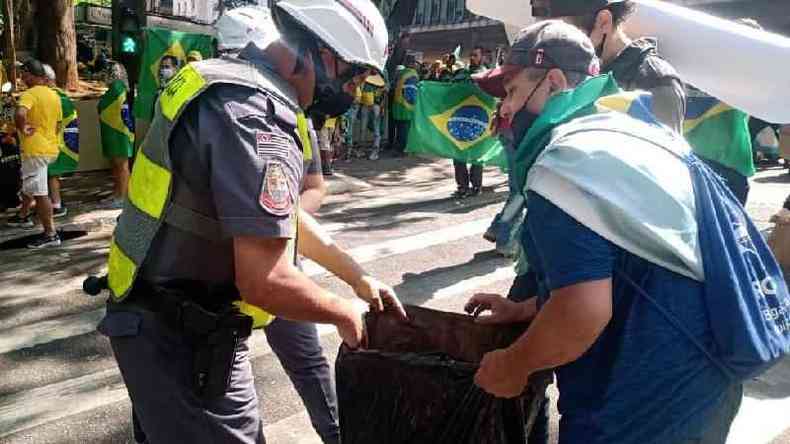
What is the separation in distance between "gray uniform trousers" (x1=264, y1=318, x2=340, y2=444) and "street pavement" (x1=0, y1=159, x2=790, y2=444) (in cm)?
61

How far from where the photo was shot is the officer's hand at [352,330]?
6.18 ft

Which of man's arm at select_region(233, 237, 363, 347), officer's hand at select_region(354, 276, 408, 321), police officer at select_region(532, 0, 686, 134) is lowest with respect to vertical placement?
officer's hand at select_region(354, 276, 408, 321)

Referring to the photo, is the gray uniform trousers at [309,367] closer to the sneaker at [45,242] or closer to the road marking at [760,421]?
the road marking at [760,421]

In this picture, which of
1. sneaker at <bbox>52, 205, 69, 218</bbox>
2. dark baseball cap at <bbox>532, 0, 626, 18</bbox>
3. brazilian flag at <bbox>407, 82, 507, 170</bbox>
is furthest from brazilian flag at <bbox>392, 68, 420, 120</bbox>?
dark baseball cap at <bbox>532, 0, 626, 18</bbox>

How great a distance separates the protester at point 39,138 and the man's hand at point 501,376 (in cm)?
621

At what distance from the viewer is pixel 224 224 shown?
163 centimetres

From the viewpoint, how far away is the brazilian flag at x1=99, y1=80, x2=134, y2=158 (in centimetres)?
850

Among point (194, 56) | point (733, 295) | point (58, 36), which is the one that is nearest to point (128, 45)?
point (194, 56)

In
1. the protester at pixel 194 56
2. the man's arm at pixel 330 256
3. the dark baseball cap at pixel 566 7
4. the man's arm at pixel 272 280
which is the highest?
the dark baseball cap at pixel 566 7

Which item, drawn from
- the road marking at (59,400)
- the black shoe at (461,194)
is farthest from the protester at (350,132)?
the road marking at (59,400)

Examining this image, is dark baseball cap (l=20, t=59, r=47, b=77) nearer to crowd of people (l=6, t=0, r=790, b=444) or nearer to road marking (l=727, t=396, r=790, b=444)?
crowd of people (l=6, t=0, r=790, b=444)

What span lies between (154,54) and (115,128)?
107cm

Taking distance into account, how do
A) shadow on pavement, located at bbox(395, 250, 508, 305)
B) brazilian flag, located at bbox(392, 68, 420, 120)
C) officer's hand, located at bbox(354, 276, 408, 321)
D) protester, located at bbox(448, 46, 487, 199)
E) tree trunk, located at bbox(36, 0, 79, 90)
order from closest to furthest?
officer's hand, located at bbox(354, 276, 408, 321)
shadow on pavement, located at bbox(395, 250, 508, 305)
protester, located at bbox(448, 46, 487, 199)
tree trunk, located at bbox(36, 0, 79, 90)
brazilian flag, located at bbox(392, 68, 420, 120)

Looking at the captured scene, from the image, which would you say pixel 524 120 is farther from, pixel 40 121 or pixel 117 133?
pixel 117 133
